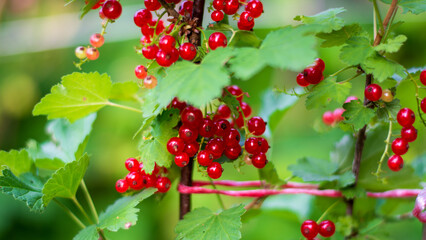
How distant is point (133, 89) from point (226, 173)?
0.95m

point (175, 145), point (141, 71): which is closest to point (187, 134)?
point (175, 145)

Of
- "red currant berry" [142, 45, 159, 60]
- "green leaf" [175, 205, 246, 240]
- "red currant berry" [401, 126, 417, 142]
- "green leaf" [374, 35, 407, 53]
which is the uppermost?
"red currant berry" [142, 45, 159, 60]

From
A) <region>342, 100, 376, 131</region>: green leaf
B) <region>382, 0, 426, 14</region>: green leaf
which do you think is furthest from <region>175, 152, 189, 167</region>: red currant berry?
<region>382, 0, 426, 14</region>: green leaf

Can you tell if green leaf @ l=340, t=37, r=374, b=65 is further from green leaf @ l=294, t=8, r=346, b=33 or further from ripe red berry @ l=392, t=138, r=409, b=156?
ripe red berry @ l=392, t=138, r=409, b=156

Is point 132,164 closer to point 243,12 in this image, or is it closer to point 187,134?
point 187,134

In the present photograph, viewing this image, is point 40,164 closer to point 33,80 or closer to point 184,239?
point 184,239

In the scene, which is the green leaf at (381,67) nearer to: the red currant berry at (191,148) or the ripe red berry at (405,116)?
the ripe red berry at (405,116)

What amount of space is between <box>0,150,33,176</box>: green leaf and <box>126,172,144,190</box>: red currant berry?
0.18 metres

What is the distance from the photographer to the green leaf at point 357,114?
0.51 m

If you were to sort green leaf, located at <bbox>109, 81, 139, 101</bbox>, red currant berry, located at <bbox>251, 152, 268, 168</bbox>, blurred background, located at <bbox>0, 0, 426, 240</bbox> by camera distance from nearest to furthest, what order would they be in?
red currant berry, located at <bbox>251, 152, 268, 168</bbox>
green leaf, located at <bbox>109, 81, 139, 101</bbox>
blurred background, located at <bbox>0, 0, 426, 240</bbox>

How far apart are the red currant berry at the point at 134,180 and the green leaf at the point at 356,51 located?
1.00 ft

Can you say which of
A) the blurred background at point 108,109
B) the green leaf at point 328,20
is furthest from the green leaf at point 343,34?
the blurred background at point 108,109

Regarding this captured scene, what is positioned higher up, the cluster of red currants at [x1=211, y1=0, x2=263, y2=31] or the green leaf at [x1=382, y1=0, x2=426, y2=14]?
the cluster of red currants at [x1=211, y1=0, x2=263, y2=31]

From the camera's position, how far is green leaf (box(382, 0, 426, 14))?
1.66 ft
